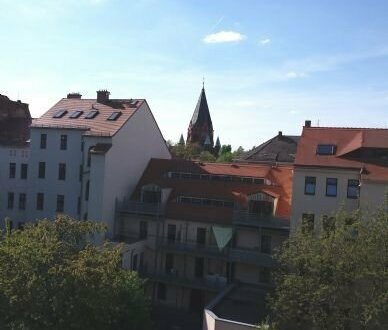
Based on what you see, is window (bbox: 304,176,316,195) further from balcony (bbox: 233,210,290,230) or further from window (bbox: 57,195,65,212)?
window (bbox: 57,195,65,212)

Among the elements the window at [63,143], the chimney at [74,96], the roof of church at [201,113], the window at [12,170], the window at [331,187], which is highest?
the roof of church at [201,113]

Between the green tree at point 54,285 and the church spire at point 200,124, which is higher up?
the church spire at point 200,124

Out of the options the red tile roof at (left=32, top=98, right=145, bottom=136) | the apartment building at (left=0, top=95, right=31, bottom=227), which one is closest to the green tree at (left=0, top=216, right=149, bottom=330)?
the red tile roof at (left=32, top=98, right=145, bottom=136)

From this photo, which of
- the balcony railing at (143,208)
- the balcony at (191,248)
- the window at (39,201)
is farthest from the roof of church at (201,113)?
the balcony at (191,248)

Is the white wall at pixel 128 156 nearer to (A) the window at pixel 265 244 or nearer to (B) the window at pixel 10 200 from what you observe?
(B) the window at pixel 10 200

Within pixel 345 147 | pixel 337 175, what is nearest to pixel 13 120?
pixel 345 147

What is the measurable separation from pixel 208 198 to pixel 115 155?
8076 mm

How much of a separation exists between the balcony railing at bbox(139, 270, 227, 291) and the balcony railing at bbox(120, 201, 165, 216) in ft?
15.1

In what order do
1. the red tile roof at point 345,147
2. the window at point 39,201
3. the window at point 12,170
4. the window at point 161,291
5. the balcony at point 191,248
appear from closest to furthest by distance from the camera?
the red tile roof at point 345,147
the balcony at point 191,248
the window at point 161,291
the window at point 39,201
the window at point 12,170

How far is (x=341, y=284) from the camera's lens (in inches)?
886

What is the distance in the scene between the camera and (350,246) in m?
23.0

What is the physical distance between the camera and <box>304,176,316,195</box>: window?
31745 millimetres

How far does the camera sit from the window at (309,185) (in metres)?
31.7

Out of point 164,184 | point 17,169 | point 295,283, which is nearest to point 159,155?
point 164,184
